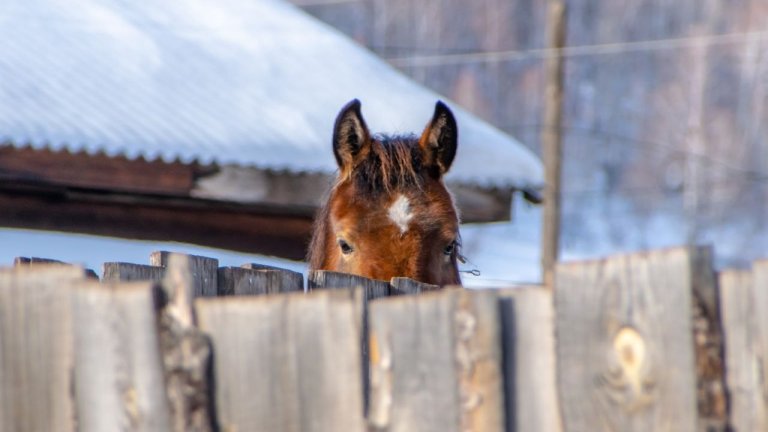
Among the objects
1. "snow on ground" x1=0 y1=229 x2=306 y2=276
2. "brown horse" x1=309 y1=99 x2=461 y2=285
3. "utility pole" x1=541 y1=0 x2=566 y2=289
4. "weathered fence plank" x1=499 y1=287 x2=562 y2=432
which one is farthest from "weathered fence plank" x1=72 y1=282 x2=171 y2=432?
"utility pole" x1=541 y1=0 x2=566 y2=289

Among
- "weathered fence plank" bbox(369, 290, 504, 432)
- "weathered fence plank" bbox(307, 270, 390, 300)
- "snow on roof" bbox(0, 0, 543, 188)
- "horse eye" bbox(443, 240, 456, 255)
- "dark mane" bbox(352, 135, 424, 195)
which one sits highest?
"snow on roof" bbox(0, 0, 543, 188)

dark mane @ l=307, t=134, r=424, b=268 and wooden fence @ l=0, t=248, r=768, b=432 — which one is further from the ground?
dark mane @ l=307, t=134, r=424, b=268

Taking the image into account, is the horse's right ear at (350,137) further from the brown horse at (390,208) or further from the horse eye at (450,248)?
the horse eye at (450,248)

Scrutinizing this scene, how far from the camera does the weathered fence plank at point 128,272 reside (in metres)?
3.16

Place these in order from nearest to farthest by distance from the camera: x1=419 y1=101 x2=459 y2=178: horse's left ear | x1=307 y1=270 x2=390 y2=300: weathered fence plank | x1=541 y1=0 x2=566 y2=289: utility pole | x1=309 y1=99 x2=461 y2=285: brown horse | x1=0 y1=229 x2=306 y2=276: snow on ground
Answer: x1=307 y1=270 x2=390 y2=300: weathered fence plank
x1=309 y1=99 x2=461 y2=285: brown horse
x1=419 y1=101 x2=459 y2=178: horse's left ear
x1=0 y1=229 x2=306 y2=276: snow on ground
x1=541 y1=0 x2=566 y2=289: utility pole

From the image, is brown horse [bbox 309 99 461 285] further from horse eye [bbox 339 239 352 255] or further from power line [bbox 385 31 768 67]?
power line [bbox 385 31 768 67]

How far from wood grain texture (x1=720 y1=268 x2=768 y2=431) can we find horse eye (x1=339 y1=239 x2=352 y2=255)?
3036mm

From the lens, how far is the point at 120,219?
779 cm

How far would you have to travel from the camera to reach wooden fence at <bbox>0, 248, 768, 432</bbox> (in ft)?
6.68

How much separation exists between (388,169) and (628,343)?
312cm

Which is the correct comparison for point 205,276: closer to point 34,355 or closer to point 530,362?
point 34,355

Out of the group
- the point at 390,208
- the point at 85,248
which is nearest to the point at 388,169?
the point at 390,208

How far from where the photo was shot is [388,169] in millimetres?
5098

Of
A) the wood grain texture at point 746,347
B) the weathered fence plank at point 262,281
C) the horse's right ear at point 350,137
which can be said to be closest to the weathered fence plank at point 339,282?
the weathered fence plank at point 262,281
